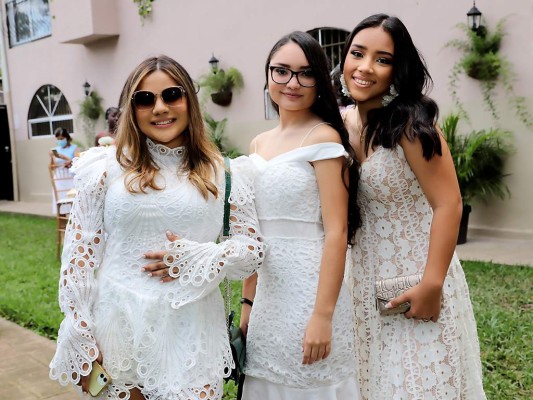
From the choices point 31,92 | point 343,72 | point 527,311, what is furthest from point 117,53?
point 343,72

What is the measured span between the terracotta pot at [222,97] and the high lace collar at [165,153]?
853 cm

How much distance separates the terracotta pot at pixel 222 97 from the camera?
A: 34.4 ft

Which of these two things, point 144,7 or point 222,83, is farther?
point 144,7

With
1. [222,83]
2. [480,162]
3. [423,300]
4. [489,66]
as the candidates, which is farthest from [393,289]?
→ [222,83]

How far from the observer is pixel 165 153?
2100 millimetres

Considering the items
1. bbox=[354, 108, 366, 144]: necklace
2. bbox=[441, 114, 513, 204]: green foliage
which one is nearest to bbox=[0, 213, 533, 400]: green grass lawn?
bbox=[441, 114, 513, 204]: green foliage

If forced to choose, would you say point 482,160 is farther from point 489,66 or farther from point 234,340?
point 234,340

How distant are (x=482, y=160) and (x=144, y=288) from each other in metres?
6.06

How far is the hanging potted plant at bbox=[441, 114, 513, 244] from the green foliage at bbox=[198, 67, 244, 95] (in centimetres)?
406

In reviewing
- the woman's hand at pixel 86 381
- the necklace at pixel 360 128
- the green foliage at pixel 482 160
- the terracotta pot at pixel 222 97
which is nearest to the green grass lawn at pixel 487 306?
the green foliage at pixel 482 160

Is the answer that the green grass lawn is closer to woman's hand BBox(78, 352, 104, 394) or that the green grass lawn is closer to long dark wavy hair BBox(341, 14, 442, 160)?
woman's hand BBox(78, 352, 104, 394)

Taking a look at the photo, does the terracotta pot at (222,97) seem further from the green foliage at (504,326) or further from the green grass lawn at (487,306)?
the green foliage at (504,326)

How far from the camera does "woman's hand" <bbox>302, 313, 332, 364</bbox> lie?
78.1 inches

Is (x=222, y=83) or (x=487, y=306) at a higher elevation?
(x=222, y=83)
